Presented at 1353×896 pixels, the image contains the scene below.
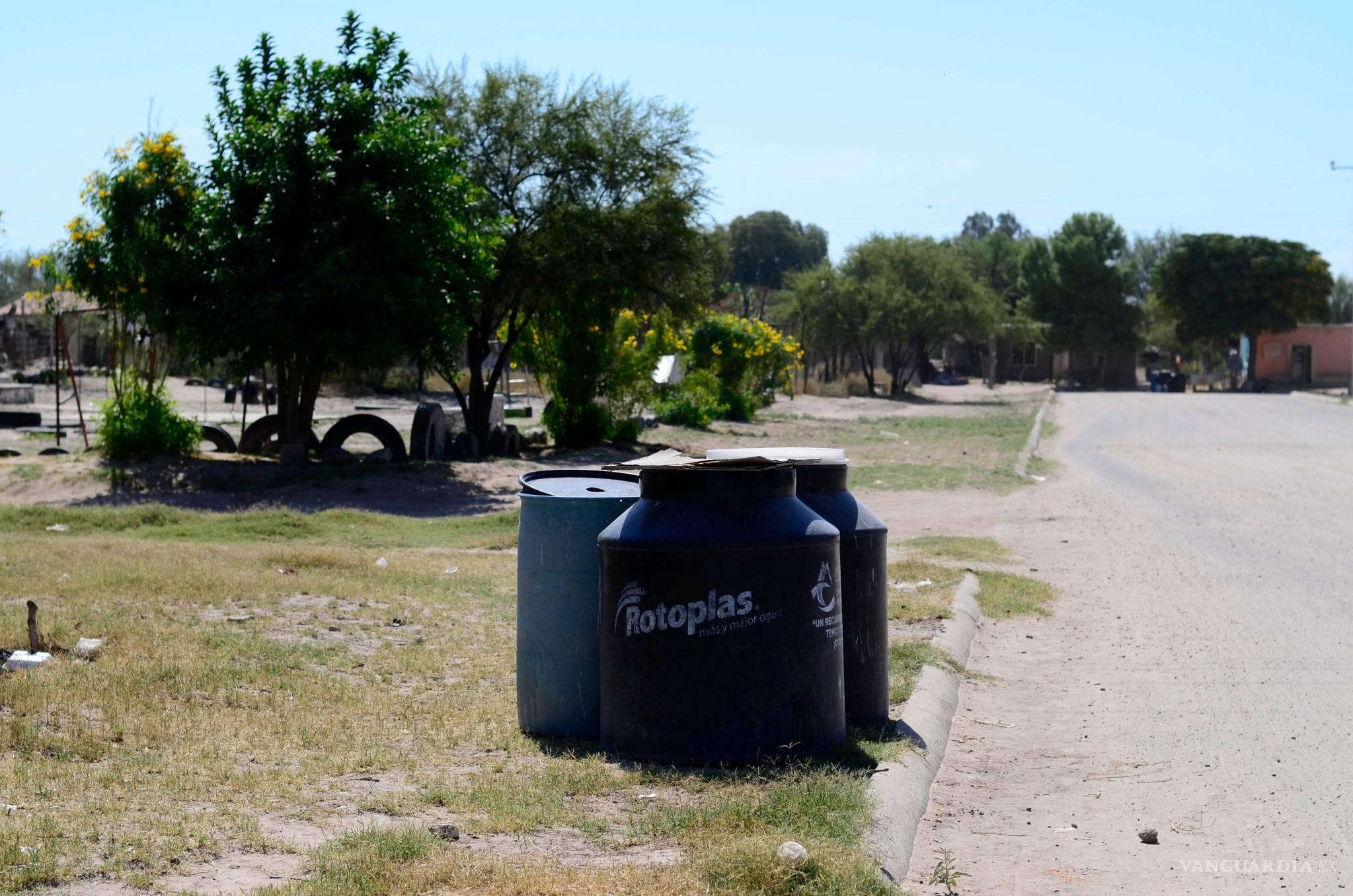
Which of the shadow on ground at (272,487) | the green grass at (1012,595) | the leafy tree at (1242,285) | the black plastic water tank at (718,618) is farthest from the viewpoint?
the leafy tree at (1242,285)

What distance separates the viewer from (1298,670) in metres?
7.29

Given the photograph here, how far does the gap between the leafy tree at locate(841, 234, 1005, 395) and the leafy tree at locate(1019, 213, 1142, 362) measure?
1766cm

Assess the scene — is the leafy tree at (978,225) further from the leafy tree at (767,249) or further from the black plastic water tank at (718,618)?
the black plastic water tank at (718,618)

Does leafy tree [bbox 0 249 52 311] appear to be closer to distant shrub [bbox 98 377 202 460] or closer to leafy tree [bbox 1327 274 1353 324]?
distant shrub [bbox 98 377 202 460]

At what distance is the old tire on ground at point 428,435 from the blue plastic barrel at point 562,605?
55.7 feet

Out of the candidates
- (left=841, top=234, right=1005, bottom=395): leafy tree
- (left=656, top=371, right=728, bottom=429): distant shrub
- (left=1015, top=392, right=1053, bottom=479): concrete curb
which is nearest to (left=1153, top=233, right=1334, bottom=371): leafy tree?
(left=841, top=234, right=1005, bottom=395): leafy tree

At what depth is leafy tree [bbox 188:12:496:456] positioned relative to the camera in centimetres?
1838

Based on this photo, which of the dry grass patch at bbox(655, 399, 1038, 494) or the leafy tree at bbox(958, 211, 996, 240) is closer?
the dry grass patch at bbox(655, 399, 1038, 494)

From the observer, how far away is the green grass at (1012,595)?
956 centimetres

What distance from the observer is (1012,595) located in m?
10.0

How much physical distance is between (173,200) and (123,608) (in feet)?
43.7

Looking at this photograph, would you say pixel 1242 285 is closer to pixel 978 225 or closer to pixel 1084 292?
pixel 1084 292

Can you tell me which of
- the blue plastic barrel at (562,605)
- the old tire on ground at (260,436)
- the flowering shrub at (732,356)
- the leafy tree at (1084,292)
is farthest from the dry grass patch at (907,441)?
the leafy tree at (1084,292)

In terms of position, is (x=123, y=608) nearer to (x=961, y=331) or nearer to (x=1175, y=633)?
(x=1175, y=633)
